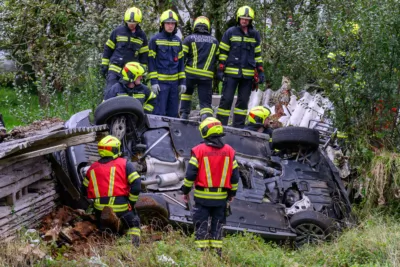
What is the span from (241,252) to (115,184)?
1503 mm

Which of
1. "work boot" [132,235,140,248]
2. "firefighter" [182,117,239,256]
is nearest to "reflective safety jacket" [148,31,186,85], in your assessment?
"firefighter" [182,117,239,256]

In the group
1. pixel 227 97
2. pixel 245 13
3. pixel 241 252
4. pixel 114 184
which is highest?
pixel 245 13

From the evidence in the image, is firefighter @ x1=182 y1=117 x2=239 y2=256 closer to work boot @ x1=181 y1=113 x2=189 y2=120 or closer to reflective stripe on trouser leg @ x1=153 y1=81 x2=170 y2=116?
reflective stripe on trouser leg @ x1=153 y1=81 x2=170 y2=116

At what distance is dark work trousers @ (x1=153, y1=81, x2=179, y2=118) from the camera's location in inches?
399

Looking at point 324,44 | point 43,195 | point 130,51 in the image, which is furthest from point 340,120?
point 43,195

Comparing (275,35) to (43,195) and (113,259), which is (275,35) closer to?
(43,195)

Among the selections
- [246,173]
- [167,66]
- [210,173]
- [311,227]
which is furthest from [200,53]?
[210,173]

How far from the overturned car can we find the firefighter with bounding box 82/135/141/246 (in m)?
0.34

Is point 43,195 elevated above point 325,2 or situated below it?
below

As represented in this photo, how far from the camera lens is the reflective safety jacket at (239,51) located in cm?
1039

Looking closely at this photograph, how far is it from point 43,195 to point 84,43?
21.4 ft

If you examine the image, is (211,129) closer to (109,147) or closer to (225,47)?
(109,147)

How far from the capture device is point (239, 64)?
34.1 feet

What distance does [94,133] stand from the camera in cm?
744
